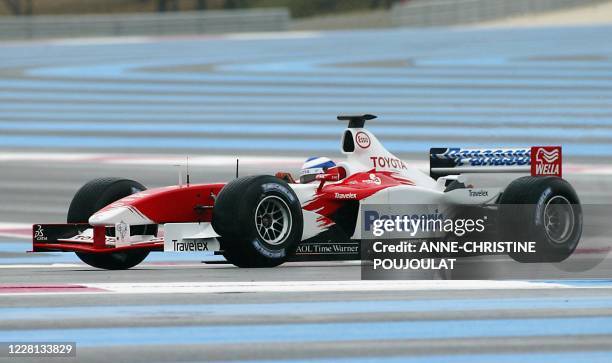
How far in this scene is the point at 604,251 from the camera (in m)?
9.94

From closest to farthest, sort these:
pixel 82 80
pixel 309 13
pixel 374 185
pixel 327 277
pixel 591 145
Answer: pixel 327 277 → pixel 374 185 → pixel 591 145 → pixel 82 80 → pixel 309 13

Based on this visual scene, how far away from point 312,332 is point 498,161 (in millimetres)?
3821

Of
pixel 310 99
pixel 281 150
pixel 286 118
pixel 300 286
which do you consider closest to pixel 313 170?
pixel 300 286

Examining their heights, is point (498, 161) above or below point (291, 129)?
below

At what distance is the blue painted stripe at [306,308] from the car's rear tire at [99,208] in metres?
2.16

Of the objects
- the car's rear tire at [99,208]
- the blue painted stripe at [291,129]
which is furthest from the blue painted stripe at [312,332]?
the blue painted stripe at [291,129]

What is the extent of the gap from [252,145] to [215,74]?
33.4 ft

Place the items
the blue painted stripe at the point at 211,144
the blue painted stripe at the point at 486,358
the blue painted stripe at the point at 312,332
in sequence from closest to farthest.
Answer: the blue painted stripe at the point at 486,358 < the blue painted stripe at the point at 312,332 < the blue painted stripe at the point at 211,144

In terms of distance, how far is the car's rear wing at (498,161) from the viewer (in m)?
9.55

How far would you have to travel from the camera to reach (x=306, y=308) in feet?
22.9

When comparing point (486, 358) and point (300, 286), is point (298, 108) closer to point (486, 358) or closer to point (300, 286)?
point (300, 286)

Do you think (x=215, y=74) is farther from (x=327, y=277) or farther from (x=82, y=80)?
(x=327, y=277)

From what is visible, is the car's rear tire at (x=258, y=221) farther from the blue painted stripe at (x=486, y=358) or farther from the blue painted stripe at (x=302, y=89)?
the blue painted stripe at (x=302, y=89)

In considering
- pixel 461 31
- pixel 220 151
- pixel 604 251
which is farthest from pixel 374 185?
pixel 461 31
